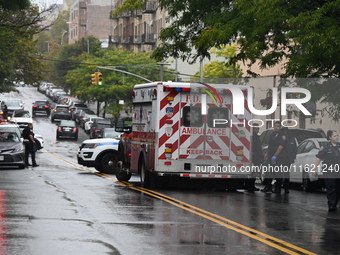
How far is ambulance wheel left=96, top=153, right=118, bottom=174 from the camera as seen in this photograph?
2963cm

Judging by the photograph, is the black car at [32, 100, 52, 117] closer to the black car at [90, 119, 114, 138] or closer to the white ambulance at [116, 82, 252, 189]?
the black car at [90, 119, 114, 138]

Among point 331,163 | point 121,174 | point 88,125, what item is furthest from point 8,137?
point 88,125

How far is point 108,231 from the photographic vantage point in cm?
1272

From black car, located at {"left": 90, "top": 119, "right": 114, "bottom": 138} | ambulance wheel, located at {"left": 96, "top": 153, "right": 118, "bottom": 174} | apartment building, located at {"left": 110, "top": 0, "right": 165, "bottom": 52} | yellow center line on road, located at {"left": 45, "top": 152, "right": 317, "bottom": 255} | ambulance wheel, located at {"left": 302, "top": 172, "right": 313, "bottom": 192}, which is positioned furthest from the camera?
apartment building, located at {"left": 110, "top": 0, "right": 165, "bottom": 52}

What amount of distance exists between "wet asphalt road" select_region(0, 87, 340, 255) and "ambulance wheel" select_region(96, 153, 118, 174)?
588 cm

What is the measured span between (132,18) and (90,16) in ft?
110

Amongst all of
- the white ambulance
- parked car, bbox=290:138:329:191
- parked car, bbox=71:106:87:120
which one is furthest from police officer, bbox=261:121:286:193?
parked car, bbox=71:106:87:120

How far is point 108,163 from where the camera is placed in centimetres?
2975

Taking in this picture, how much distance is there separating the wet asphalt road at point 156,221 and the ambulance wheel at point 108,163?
588 cm

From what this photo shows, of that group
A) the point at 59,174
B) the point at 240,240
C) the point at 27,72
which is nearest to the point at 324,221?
the point at 240,240

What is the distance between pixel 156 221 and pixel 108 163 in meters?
15.5

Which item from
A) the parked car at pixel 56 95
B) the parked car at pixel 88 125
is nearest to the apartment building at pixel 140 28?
the parked car at pixel 88 125

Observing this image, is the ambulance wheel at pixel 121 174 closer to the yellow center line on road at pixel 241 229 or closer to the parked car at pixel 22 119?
the yellow center line on road at pixel 241 229

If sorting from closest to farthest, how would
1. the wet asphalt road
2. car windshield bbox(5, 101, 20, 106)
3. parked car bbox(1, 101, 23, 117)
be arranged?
the wet asphalt road → parked car bbox(1, 101, 23, 117) → car windshield bbox(5, 101, 20, 106)
